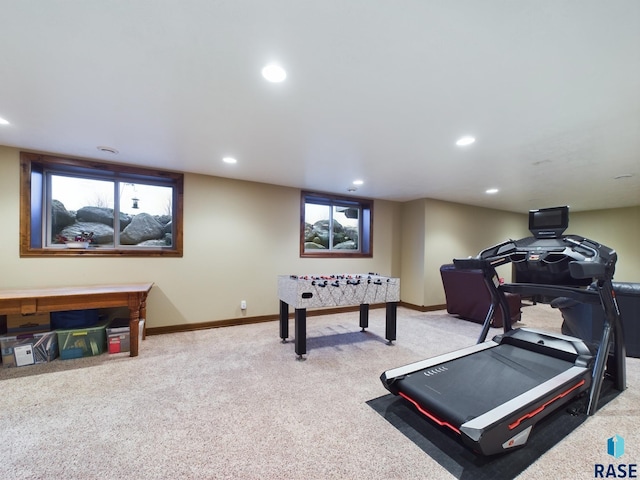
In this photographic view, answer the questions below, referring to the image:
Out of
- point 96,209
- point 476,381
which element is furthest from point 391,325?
point 96,209

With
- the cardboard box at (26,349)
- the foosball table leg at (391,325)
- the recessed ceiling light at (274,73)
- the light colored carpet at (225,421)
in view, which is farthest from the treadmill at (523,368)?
the cardboard box at (26,349)

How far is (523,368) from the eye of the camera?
7.41ft

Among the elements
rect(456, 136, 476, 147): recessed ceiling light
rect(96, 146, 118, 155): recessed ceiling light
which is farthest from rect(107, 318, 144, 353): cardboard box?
rect(456, 136, 476, 147): recessed ceiling light

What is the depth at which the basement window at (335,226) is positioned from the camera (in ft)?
17.0

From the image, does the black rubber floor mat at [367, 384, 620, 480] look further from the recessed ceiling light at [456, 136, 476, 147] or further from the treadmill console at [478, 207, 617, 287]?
the recessed ceiling light at [456, 136, 476, 147]

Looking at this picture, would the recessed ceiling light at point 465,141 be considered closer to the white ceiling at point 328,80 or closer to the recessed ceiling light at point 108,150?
the white ceiling at point 328,80

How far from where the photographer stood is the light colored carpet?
152 centimetres

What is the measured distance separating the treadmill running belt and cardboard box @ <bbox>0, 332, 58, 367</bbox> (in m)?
3.60

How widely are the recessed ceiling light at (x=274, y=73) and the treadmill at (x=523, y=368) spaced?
2333 mm

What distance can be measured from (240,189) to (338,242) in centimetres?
224

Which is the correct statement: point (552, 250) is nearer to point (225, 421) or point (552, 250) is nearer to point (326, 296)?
point (326, 296)

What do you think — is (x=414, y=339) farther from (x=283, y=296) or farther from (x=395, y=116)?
(x=395, y=116)

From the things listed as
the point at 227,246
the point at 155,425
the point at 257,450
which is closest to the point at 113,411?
the point at 155,425

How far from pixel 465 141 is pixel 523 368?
2.16m
